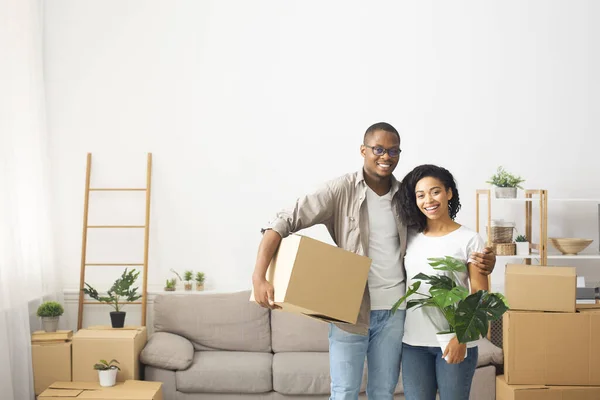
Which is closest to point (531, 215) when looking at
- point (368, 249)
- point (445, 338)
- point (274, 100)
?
point (274, 100)

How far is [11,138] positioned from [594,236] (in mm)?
3964

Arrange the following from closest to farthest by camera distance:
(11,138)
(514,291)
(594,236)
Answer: (514,291) → (11,138) → (594,236)

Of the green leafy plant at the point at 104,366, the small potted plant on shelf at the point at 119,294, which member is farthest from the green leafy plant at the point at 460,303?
the small potted plant on shelf at the point at 119,294

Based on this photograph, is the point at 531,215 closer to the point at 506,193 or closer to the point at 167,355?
the point at 506,193

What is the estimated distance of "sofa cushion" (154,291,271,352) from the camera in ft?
15.3

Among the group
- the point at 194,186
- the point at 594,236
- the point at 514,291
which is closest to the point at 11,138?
the point at 194,186

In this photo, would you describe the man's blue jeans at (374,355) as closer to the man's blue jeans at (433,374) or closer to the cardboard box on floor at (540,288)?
the man's blue jeans at (433,374)

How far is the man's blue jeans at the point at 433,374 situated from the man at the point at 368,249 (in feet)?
0.28

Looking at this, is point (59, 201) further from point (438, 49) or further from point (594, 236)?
point (594, 236)

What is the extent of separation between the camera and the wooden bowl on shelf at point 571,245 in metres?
4.71

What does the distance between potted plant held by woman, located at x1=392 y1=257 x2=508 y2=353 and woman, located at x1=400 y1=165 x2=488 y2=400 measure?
0.17 feet

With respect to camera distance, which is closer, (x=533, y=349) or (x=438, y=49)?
(x=533, y=349)

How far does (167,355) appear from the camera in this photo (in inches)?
169

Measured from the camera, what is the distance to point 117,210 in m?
5.11
